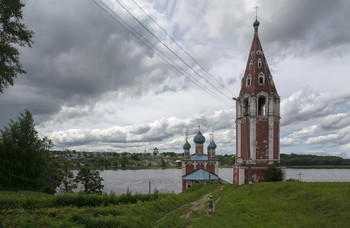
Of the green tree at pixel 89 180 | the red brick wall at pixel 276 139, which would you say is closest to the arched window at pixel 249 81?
the red brick wall at pixel 276 139

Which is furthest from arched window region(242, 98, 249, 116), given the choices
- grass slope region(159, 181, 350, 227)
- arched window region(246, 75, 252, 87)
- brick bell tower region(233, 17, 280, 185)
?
grass slope region(159, 181, 350, 227)

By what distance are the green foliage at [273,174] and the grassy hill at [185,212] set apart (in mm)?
7938

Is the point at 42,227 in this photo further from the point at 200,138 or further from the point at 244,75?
the point at 200,138

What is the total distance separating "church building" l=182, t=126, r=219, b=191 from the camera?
126 ft

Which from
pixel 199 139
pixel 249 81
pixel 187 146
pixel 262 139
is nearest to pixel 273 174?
pixel 262 139

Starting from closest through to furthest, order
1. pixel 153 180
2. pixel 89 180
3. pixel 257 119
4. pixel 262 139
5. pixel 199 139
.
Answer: pixel 262 139
pixel 257 119
pixel 89 180
pixel 199 139
pixel 153 180

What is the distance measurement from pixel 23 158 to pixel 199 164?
30.4 meters

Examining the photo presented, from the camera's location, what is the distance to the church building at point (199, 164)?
38281mm

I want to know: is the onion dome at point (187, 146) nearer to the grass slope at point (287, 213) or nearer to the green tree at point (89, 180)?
the green tree at point (89, 180)

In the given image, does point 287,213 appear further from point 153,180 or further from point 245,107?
point 153,180

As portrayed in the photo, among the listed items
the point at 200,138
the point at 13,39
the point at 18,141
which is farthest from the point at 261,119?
the point at 18,141

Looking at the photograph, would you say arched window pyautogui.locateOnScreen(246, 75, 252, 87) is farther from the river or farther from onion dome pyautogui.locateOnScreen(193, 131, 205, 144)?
onion dome pyautogui.locateOnScreen(193, 131, 205, 144)

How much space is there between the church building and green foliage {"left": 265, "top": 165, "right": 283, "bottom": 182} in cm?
1394

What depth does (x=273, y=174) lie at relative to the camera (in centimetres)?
2464
